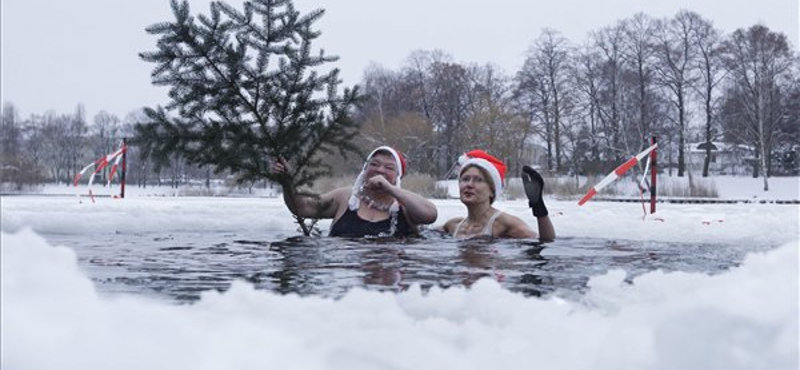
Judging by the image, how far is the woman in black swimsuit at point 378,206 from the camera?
20.4 feet

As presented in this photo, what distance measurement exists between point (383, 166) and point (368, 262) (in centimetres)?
214

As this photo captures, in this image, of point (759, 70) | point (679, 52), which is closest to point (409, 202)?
point (759, 70)

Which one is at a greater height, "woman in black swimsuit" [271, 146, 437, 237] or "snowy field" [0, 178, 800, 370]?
"woman in black swimsuit" [271, 146, 437, 237]

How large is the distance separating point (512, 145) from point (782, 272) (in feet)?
117

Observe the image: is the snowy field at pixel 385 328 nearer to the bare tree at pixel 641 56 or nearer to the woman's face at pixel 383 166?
the woman's face at pixel 383 166

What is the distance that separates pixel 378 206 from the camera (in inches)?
261

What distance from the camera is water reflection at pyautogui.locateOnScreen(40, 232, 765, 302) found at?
3422 millimetres

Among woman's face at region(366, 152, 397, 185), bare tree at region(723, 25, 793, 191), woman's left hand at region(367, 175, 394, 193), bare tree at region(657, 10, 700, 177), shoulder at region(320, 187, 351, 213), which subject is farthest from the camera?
bare tree at region(657, 10, 700, 177)

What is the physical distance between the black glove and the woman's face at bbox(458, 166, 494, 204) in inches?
14.8

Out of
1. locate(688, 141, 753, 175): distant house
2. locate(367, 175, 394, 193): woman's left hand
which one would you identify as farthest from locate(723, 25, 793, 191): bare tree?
locate(367, 175, 394, 193): woman's left hand

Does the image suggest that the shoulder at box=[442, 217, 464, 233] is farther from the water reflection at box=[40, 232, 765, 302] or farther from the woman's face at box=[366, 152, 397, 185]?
the woman's face at box=[366, 152, 397, 185]

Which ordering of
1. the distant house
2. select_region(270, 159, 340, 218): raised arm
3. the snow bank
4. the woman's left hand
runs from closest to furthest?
the snow bank < the woman's left hand < select_region(270, 159, 340, 218): raised arm < the distant house

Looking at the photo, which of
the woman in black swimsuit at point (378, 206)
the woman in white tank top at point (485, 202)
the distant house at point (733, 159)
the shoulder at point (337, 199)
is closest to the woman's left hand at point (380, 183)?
the woman in black swimsuit at point (378, 206)

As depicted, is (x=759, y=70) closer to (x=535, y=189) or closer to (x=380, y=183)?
(x=535, y=189)
